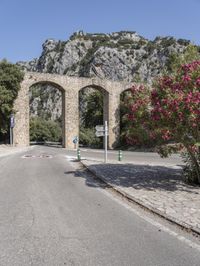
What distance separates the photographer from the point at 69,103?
55.5 meters

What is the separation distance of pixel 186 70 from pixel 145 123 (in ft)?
6.93

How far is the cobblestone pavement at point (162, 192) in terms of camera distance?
26.9 ft

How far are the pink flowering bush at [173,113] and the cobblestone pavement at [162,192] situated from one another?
115cm

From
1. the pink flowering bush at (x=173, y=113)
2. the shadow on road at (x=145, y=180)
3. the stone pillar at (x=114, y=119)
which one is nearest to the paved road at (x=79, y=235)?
the shadow on road at (x=145, y=180)

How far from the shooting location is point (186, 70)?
11805 mm

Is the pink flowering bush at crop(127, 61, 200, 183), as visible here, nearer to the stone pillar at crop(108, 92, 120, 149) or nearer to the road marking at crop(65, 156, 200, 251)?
the road marking at crop(65, 156, 200, 251)

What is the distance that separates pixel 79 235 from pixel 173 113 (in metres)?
5.67

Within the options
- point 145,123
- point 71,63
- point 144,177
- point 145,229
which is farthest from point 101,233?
point 71,63

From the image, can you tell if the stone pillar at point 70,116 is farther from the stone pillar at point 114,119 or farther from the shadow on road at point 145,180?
the shadow on road at point 145,180

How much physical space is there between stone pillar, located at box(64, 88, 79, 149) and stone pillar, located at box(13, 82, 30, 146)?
19.6 feet

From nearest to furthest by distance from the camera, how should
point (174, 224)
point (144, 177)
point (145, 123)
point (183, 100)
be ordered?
point (174, 224), point (183, 100), point (145, 123), point (144, 177)

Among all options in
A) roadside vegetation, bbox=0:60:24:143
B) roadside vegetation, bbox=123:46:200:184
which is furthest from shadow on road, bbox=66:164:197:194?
roadside vegetation, bbox=0:60:24:143

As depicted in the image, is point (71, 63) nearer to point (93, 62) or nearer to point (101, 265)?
point (93, 62)

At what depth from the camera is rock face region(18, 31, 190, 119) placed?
102 meters
